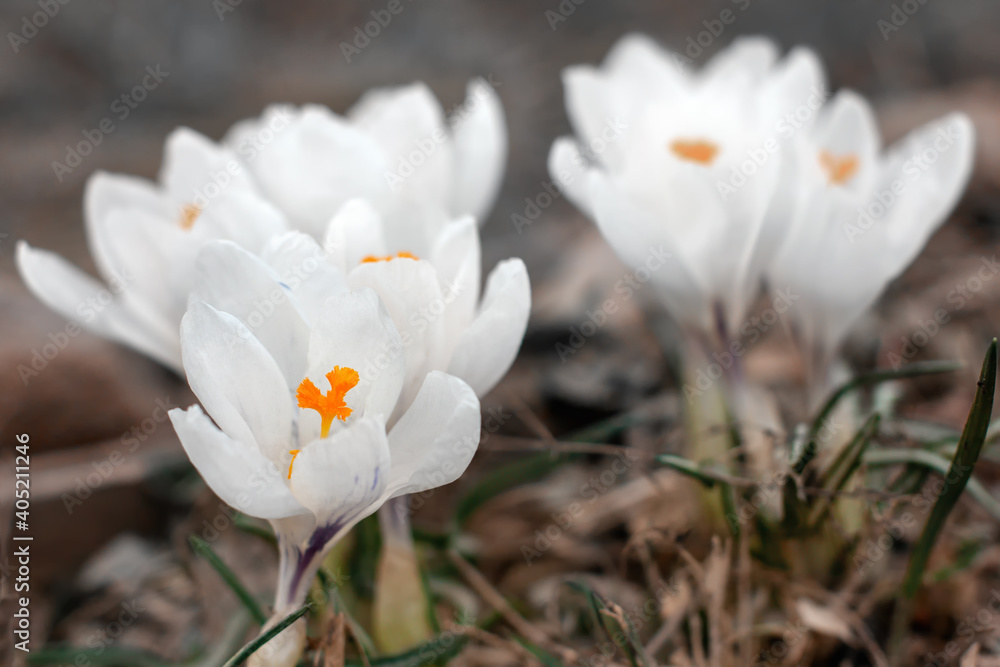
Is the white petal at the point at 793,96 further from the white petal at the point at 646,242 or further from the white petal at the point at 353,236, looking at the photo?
the white petal at the point at 353,236

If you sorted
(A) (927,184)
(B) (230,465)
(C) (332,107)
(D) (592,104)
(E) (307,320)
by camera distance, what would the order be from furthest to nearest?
(C) (332,107)
(D) (592,104)
(A) (927,184)
(E) (307,320)
(B) (230,465)

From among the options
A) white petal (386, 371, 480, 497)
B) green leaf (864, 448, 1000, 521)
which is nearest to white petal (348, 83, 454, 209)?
white petal (386, 371, 480, 497)

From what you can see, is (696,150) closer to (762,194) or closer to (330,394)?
(762,194)

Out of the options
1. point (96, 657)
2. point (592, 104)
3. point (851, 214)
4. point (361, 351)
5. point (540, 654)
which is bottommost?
point (96, 657)

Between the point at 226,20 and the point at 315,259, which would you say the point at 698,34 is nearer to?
the point at 226,20

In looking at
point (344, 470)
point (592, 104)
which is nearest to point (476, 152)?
Answer: point (592, 104)

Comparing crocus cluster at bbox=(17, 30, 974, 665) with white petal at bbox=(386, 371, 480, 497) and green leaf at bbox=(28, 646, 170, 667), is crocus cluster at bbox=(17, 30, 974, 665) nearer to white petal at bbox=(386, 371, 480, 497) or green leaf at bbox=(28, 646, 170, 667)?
white petal at bbox=(386, 371, 480, 497)

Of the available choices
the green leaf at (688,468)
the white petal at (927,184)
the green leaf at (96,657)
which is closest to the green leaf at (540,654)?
the green leaf at (688,468)

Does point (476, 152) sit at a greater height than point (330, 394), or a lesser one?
greater
